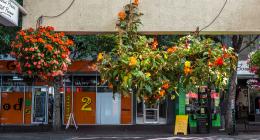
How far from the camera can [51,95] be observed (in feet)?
86.9

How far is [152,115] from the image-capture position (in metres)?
27.3

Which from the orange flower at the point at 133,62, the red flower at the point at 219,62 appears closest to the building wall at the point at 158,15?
the red flower at the point at 219,62

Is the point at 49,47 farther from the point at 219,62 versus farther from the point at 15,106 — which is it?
the point at 15,106

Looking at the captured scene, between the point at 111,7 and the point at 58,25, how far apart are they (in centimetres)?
102

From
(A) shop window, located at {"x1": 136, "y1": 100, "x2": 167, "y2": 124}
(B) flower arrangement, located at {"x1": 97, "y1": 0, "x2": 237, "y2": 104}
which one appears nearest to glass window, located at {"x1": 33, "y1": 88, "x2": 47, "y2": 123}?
(A) shop window, located at {"x1": 136, "y1": 100, "x2": 167, "y2": 124}

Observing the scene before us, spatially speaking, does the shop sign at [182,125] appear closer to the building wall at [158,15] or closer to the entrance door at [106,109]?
the entrance door at [106,109]

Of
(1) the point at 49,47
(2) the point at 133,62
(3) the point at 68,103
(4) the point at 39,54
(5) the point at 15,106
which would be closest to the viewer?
(2) the point at 133,62

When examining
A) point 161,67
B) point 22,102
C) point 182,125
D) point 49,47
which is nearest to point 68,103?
point 22,102

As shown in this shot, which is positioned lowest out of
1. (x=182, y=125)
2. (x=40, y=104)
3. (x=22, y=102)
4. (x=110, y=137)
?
(x=110, y=137)

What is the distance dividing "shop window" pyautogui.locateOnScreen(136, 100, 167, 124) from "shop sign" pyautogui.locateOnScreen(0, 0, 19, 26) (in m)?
19.7

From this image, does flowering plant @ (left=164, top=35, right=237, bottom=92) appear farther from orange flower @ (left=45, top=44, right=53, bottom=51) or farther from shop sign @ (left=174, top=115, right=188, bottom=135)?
shop sign @ (left=174, top=115, right=188, bottom=135)

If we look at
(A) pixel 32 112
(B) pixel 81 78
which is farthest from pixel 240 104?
(A) pixel 32 112

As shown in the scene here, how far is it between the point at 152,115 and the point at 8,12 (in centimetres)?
2059

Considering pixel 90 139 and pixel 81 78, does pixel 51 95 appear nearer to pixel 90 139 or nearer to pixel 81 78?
pixel 81 78
